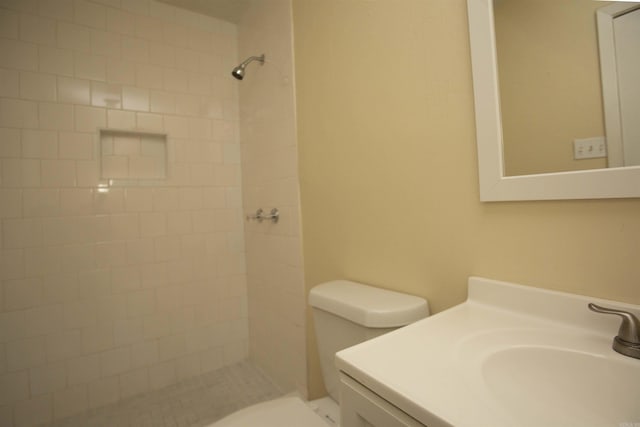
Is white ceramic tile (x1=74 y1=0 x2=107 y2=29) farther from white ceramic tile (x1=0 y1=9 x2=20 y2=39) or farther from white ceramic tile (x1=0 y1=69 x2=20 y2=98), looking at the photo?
white ceramic tile (x1=0 y1=69 x2=20 y2=98)

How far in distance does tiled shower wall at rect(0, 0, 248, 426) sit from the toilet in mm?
1122

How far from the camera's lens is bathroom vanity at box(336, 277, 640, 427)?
16.1 inches

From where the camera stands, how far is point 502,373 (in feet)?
1.74

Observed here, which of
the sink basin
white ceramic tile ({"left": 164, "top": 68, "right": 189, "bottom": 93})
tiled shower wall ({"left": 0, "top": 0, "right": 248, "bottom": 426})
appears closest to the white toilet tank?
the sink basin

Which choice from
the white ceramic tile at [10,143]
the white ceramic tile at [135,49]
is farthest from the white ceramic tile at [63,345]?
the white ceramic tile at [135,49]

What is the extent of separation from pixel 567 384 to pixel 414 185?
0.59 meters

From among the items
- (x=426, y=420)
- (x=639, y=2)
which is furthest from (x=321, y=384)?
(x=639, y=2)

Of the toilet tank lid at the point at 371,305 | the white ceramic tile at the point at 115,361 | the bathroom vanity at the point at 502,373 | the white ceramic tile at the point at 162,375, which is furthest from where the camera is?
the white ceramic tile at the point at 162,375

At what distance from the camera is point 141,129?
68.7 inches

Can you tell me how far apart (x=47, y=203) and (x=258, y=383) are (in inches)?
59.9

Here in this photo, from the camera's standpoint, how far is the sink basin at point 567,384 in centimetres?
46

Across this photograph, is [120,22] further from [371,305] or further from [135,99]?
[371,305]

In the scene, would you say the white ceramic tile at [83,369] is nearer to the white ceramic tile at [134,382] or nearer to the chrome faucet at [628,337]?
the white ceramic tile at [134,382]

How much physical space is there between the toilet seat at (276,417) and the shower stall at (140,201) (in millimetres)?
566
